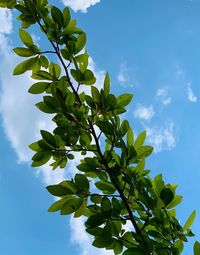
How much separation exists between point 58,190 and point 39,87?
64 cm

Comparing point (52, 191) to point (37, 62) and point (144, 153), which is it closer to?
point (144, 153)

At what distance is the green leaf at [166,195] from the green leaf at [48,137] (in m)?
0.61

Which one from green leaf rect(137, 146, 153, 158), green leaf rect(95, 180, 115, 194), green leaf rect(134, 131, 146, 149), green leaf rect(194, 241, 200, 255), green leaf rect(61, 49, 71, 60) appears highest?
green leaf rect(61, 49, 71, 60)

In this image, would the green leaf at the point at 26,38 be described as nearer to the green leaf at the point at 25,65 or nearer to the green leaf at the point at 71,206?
the green leaf at the point at 25,65

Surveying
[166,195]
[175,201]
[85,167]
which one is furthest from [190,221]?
[85,167]

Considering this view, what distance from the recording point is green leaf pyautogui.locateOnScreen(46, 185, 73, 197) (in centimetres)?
171

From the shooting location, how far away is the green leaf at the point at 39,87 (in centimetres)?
205

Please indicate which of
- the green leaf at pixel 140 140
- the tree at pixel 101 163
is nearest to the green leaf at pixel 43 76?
the tree at pixel 101 163

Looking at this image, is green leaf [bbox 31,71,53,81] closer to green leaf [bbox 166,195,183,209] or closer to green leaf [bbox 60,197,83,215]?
green leaf [bbox 60,197,83,215]

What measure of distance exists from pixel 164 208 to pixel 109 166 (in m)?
0.35

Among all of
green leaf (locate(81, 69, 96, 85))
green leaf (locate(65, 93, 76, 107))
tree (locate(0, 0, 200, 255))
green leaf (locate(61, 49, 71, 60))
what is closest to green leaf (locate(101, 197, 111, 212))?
tree (locate(0, 0, 200, 255))

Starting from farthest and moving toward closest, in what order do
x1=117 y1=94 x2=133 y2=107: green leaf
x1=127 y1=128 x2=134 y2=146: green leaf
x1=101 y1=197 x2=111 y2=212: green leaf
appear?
x1=117 y1=94 x2=133 y2=107: green leaf < x1=127 y1=128 x2=134 y2=146: green leaf < x1=101 y1=197 x2=111 y2=212: green leaf

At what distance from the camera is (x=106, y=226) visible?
5.61 feet

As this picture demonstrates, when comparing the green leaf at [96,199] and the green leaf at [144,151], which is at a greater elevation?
the green leaf at [144,151]
